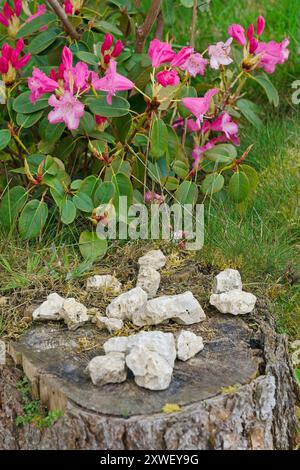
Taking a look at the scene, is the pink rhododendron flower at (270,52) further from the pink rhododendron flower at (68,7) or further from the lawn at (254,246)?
the pink rhododendron flower at (68,7)

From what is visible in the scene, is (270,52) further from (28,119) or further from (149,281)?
(149,281)

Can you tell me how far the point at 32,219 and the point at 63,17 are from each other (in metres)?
0.74

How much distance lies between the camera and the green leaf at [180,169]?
3207 mm

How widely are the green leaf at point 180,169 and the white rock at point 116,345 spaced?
997 millimetres

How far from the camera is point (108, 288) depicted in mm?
2729

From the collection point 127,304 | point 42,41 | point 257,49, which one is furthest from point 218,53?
point 127,304

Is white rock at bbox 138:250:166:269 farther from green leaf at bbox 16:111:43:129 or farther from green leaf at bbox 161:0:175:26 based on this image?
green leaf at bbox 161:0:175:26

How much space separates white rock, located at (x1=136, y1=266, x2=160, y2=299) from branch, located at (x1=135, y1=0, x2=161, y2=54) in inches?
41.5

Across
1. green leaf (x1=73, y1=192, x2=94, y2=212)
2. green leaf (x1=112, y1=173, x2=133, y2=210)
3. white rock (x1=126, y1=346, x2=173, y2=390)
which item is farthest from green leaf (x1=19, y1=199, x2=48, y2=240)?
white rock (x1=126, y1=346, x2=173, y2=390)

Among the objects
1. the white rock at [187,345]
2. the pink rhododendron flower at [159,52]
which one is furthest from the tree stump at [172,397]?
the pink rhododendron flower at [159,52]

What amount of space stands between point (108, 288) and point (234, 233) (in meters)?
0.52

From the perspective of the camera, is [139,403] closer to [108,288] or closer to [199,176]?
[108,288]

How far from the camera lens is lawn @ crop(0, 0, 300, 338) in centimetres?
280

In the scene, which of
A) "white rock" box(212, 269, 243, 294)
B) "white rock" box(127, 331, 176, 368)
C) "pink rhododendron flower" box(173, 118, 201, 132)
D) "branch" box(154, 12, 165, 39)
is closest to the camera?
"white rock" box(127, 331, 176, 368)
